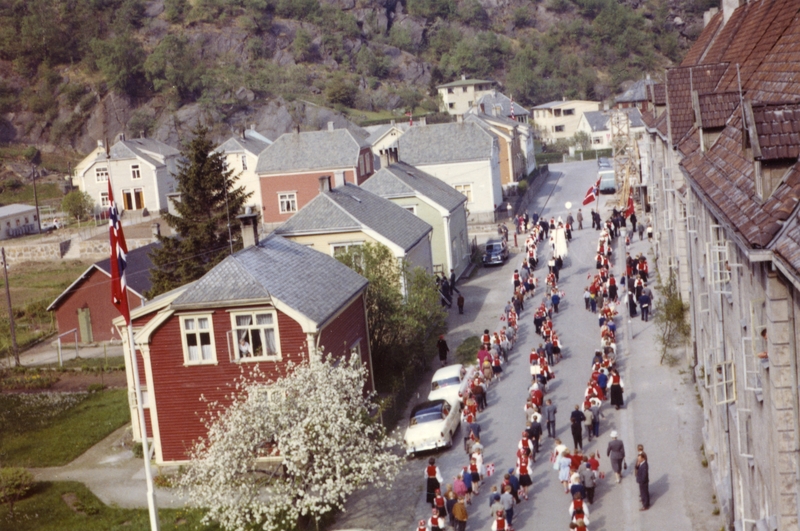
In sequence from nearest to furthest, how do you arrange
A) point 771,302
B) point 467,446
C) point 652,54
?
point 771,302
point 467,446
point 652,54

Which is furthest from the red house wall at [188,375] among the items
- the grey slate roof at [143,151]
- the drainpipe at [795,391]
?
the grey slate roof at [143,151]

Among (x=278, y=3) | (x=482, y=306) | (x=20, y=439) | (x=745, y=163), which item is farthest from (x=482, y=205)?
(x=278, y=3)

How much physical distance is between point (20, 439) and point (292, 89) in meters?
100

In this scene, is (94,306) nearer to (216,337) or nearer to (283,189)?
(216,337)

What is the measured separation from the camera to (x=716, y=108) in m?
20.3

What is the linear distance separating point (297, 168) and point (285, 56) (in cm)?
8335

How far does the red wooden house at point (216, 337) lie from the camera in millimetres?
26719

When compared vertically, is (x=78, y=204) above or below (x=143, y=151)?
below

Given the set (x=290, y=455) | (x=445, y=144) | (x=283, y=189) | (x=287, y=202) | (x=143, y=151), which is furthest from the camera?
(x=143, y=151)

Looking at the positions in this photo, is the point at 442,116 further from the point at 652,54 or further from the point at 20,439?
the point at 20,439

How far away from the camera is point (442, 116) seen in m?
130

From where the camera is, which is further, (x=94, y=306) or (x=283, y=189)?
(x=283, y=189)

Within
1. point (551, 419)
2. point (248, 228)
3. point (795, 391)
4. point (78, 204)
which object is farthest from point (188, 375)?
point (78, 204)

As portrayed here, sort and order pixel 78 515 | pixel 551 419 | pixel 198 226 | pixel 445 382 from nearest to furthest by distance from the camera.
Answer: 1. pixel 78 515
2. pixel 551 419
3. pixel 445 382
4. pixel 198 226
